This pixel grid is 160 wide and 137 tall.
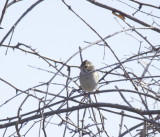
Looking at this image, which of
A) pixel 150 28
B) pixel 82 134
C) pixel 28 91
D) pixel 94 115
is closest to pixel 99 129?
pixel 82 134

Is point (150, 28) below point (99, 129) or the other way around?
the other way around

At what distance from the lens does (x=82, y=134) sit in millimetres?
2732

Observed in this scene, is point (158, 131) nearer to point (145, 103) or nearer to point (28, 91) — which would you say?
point (145, 103)

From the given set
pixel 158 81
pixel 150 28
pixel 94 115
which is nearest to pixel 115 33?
pixel 150 28

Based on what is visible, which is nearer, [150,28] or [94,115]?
[150,28]

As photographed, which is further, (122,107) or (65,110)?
(65,110)

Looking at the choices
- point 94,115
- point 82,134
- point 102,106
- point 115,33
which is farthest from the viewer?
point 94,115

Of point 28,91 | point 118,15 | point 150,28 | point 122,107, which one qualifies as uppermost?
point 118,15

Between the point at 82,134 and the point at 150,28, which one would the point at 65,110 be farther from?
the point at 150,28

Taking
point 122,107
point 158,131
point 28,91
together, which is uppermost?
point 28,91

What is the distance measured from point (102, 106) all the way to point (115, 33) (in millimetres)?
452

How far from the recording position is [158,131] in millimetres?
2451

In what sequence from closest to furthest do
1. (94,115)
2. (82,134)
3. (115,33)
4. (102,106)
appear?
(115,33) → (102,106) → (82,134) → (94,115)

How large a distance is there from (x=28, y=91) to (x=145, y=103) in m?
0.67
